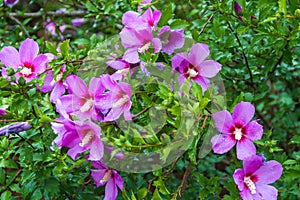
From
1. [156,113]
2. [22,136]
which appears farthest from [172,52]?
[22,136]

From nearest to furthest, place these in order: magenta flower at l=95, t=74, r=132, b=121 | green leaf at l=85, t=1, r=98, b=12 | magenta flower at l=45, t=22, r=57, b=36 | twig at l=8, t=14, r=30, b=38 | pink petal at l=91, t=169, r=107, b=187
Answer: magenta flower at l=95, t=74, r=132, b=121, pink petal at l=91, t=169, r=107, b=187, green leaf at l=85, t=1, r=98, b=12, twig at l=8, t=14, r=30, b=38, magenta flower at l=45, t=22, r=57, b=36

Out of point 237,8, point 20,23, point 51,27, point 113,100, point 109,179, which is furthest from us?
point 51,27

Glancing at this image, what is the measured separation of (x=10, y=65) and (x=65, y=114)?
0.28 m

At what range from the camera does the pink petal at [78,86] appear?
1.14m

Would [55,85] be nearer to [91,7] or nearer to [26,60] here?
[26,60]

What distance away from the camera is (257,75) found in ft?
5.90

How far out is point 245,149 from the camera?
1147 mm

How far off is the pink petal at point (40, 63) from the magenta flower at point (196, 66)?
34 centimetres

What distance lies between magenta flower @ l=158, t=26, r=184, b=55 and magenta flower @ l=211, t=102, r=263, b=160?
0.22m

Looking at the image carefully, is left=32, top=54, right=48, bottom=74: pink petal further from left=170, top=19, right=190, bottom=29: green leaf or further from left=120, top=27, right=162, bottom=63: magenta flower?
left=170, top=19, right=190, bottom=29: green leaf

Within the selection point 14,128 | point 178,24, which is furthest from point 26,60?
point 178,24

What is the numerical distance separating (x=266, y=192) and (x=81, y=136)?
477 millimetres

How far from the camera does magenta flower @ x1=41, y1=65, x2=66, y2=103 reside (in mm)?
1229

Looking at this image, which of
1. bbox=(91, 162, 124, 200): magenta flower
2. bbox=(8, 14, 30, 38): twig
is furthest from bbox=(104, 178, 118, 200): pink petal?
bbox=(8, 14, 30, 38): twig
